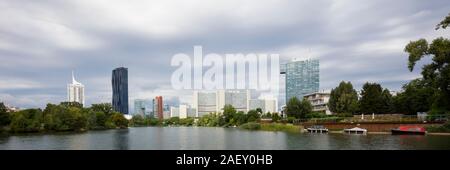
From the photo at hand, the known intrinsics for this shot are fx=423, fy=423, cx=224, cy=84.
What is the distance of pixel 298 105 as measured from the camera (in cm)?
10219

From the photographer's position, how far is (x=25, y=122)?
3696 inches

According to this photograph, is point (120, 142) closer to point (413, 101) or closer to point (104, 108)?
point (413, 101)

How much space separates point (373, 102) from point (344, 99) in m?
12.6

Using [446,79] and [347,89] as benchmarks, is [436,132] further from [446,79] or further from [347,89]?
[347,89]

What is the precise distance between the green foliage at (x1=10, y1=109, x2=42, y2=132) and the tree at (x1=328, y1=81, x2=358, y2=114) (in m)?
68.6

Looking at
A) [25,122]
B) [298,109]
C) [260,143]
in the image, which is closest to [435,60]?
[260,143]

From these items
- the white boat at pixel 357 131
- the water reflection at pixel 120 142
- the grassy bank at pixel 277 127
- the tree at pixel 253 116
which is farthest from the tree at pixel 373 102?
the tree at pixel 253 116

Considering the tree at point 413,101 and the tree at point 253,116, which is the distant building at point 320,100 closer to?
the tree at point 253,116

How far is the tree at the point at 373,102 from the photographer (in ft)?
273

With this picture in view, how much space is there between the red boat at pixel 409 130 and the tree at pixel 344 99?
88.1 feet

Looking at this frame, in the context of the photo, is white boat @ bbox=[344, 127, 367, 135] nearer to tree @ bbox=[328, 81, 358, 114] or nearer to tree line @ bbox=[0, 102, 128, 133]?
tree @ bbox=[328, 81, 358, 114]

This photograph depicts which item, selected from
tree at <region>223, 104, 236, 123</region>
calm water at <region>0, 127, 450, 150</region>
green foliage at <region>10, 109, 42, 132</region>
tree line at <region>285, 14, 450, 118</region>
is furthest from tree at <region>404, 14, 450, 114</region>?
tree at <region>223, 104, 236, 123</region>
